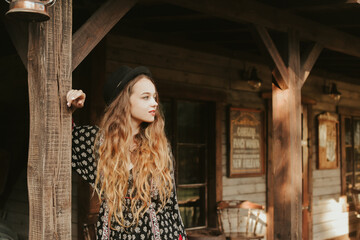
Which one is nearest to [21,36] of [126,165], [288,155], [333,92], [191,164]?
[126,165]

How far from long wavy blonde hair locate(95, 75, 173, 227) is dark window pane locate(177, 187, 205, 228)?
308 centimetres

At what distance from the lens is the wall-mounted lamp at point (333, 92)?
772 cm

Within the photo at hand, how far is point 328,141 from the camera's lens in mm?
7887

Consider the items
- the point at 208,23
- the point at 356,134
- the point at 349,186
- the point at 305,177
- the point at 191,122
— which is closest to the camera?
the point at 208,23

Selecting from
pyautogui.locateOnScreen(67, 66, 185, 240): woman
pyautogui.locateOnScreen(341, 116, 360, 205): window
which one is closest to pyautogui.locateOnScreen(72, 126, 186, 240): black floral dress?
pyautogui.locateOnScreen(67, 66, 185, 240): woman

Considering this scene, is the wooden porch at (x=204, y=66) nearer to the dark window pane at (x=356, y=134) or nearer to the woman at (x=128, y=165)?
the woman at (x=128, y=165)

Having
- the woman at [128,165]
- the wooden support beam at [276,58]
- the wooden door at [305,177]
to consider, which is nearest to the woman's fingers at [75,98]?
the woman at [128,165]

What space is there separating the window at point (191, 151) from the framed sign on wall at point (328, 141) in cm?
251

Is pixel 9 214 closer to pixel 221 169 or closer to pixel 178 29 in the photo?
pixel 221 169

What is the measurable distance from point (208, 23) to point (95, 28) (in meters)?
2.44

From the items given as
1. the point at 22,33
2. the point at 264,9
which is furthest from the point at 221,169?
the point at 22,33

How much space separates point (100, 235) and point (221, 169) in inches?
139

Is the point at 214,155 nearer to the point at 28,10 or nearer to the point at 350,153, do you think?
the point at 350,153

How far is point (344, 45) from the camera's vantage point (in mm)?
5094
